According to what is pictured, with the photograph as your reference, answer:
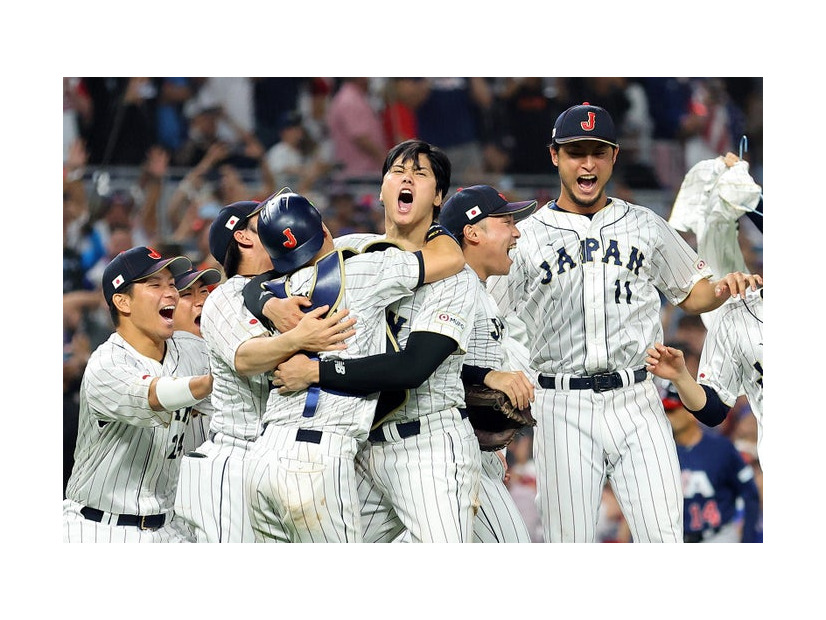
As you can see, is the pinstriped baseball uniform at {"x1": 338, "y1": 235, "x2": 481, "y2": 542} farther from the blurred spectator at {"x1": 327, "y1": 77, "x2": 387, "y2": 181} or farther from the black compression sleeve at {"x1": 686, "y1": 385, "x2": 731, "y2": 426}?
the blurred spectator at {"x1": 327, "y1": 77, "x2": 387, "y2": 181}

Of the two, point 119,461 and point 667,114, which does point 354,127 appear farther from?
point 119,461

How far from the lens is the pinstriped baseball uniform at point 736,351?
445 centimetres

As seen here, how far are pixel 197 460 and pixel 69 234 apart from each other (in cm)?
271

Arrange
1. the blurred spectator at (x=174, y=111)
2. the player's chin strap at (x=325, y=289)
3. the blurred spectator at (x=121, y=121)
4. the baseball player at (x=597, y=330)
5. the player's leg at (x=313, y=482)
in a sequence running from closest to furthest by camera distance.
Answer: the player's leg at (x=313, y=482) < the player's chin strap at (x=325, y=289) < the baseball player at (x=597, y=330) < the blurred spectator at (x=121, y=121) < the blurred spectator at (x=174, y=111)

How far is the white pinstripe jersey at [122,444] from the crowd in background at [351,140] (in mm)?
2251

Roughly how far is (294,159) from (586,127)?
10.6ft

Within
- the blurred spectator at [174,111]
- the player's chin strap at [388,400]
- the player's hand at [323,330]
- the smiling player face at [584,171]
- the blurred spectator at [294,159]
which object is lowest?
the player's chin strap at [388,400]

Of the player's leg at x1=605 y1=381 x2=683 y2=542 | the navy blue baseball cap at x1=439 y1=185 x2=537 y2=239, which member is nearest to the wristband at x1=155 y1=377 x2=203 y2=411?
the navy blue baseball cap at x1=439 y1=185 x2=537 y2=239

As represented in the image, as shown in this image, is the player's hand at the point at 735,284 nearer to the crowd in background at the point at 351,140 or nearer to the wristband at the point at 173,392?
the wristband at the point at 173,392

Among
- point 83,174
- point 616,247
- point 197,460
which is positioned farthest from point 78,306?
point 616,247

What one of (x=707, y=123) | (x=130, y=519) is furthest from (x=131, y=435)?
(x=707, y=123)

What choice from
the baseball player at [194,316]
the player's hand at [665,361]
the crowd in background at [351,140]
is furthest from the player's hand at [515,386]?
the crowd in background at [351,140]

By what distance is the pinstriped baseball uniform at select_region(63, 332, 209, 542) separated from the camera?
3.96m

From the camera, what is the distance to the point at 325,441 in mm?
3404
